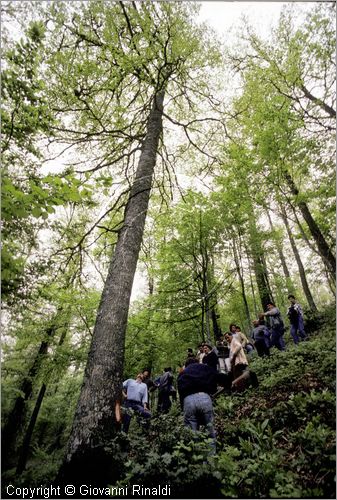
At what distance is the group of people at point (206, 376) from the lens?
4.25 meters

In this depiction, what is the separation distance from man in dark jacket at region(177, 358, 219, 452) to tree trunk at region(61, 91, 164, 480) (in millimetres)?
1103

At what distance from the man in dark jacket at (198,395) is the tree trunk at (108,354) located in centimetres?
110

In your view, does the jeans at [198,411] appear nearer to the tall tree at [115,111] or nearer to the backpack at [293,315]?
the tall tree at [115,111]

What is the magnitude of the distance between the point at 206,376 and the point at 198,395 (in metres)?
0.32

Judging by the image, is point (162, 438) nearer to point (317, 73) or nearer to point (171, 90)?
point (171, 90)

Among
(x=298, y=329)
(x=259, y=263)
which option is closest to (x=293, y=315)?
(x=298, y=329)

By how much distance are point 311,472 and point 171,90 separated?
10075 millimetres

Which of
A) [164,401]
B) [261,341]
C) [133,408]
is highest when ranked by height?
[261,341]

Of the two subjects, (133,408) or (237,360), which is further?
(133,408)

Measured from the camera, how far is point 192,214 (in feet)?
30.7

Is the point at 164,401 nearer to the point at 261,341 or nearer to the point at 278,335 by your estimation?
the point at 261,341

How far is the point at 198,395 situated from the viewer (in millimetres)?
4320

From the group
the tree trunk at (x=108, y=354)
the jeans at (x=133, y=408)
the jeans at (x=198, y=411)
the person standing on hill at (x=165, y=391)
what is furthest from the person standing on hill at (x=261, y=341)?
the tree trunk at (x=108, y=354)

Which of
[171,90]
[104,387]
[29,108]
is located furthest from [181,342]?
[29,108]
